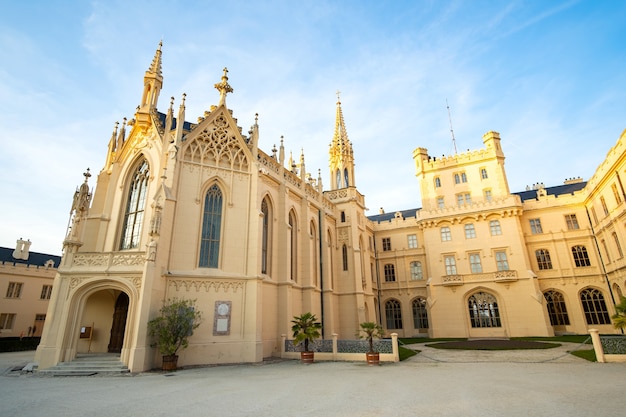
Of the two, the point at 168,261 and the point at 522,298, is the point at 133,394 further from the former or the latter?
the point at 522,298

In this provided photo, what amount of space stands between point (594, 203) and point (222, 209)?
31.4 meters

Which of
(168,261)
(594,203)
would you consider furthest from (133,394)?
(594,203)

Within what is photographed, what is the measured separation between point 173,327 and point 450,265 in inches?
1079

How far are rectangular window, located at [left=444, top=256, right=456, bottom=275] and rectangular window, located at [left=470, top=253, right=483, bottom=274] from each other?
1.63 m

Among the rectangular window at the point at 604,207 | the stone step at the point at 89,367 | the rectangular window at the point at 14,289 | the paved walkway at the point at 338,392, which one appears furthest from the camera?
the rectangular window at the point at 14,289

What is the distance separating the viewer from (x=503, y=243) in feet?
104

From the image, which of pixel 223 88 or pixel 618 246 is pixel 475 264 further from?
pixel 223 88

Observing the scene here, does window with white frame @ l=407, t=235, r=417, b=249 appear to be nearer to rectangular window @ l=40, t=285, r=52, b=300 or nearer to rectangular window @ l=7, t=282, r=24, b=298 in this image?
rectangular window @ l=40, t=285, r=52, b=300

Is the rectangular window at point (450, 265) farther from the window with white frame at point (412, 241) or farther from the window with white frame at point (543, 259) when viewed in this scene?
the window with white frame at point (543, 259)

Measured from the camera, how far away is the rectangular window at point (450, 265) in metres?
33.2

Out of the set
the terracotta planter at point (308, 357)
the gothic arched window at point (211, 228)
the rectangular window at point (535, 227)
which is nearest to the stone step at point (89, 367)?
the gothic arched window at point (211, 228)

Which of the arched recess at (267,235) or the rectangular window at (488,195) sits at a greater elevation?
the rectangular window at (488,195)

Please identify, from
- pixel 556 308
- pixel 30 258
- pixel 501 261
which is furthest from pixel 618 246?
pixel 30 258

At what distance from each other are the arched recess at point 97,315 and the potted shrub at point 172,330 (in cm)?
126
